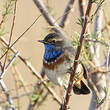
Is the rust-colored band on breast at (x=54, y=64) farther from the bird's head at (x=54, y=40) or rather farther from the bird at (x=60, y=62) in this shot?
the bird's head at (x=54, y=40)

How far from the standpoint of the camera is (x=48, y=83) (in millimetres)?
4371

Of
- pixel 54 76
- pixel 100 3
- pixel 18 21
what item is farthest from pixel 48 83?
pixel 18 21

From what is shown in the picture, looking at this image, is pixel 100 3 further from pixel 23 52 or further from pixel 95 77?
pixel 23 52

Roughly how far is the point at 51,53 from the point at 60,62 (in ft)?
1.02

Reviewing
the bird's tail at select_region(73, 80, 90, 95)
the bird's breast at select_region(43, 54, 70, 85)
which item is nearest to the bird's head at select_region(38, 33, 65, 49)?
the bird's breast at select_region(43, 54, 70, 85)

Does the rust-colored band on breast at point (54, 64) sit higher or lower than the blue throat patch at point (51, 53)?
lower

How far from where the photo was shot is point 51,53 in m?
4.27

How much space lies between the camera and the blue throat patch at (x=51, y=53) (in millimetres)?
4171

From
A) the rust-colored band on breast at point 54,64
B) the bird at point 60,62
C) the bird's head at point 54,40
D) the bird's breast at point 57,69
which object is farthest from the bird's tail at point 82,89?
the bird's head at point 54,40

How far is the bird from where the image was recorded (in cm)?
392

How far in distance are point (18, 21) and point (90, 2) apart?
189 inches

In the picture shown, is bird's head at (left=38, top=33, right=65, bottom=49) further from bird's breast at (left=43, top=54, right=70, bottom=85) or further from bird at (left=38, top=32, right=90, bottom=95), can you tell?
bird's breast at (left=43, top=54, right=70, bottom=85)

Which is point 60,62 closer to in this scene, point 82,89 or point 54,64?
point 54,64

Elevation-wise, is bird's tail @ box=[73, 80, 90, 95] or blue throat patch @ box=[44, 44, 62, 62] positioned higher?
blue throat patch @ box=[44, 44, 62, 62]
